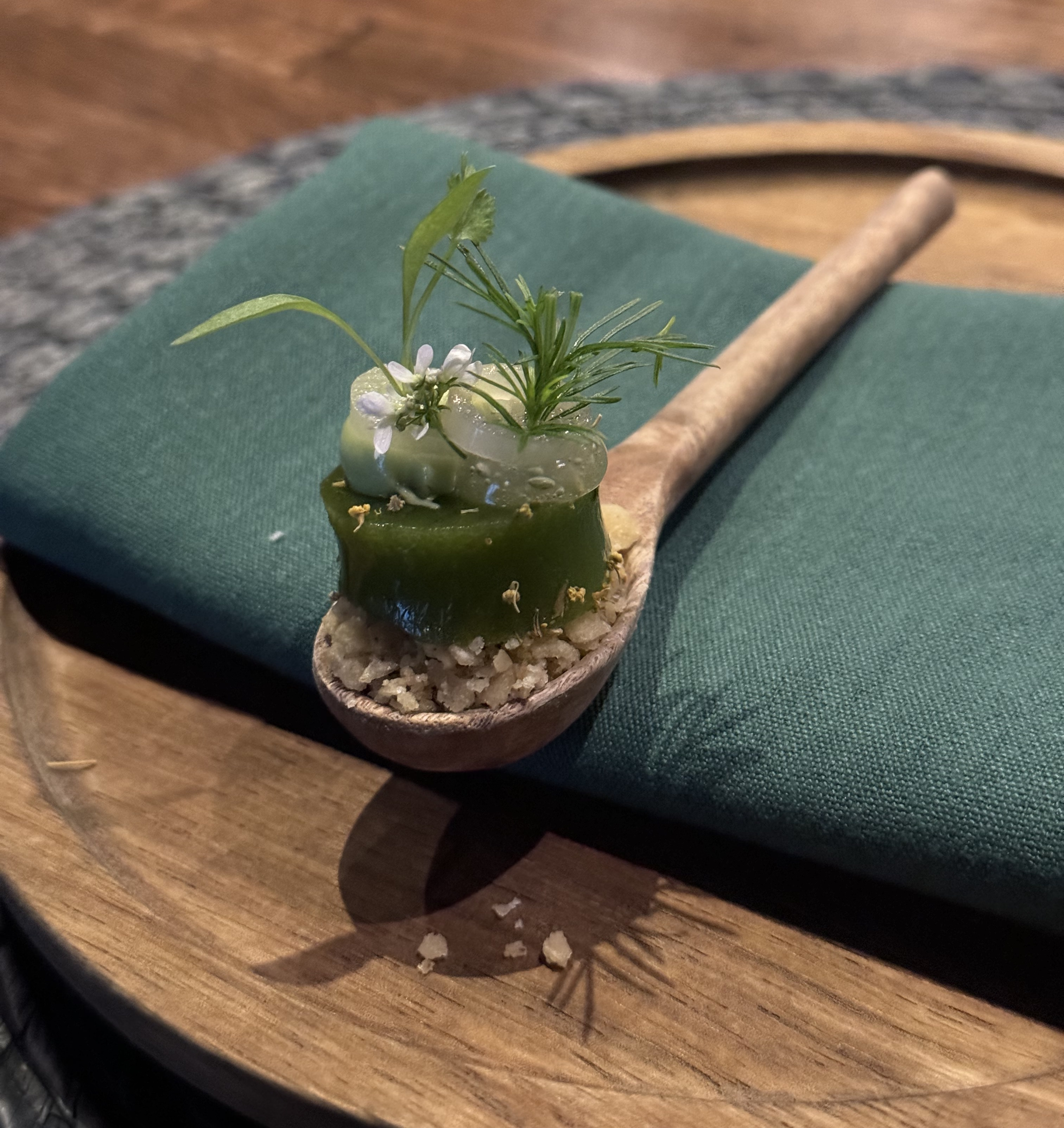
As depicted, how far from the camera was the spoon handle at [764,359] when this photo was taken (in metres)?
0.59

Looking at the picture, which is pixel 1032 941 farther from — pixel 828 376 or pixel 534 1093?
pixel 828 376

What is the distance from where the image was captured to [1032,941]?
48 cm

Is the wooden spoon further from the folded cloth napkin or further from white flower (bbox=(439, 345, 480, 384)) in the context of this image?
white flower (bbox=(439, 345, 480, 384))

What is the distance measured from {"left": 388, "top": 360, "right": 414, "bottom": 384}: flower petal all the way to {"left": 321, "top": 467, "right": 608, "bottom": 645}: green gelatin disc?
0.18 feet

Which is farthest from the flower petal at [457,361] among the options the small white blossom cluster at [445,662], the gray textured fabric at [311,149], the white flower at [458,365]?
the gray textured fabric at [311,149]

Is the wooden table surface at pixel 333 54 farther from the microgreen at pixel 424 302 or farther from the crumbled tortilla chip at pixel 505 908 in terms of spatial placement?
the crumbled tortilla chip at pixel 505 908

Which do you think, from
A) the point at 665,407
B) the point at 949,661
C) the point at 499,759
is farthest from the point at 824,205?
the point at 499,759

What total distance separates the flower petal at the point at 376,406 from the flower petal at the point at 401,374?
10 mm

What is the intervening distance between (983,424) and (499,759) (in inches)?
15.5

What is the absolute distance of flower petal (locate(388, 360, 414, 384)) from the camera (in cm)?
45

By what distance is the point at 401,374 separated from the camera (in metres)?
0.45

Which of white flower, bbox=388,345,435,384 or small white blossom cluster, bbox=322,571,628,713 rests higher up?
white flower, bbox=388,345,435,384

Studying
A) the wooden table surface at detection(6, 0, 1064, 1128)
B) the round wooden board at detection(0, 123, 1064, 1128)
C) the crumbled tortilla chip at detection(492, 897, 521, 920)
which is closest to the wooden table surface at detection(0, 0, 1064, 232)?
the wooden table surface at detection(6, 0, 1064, 1128)

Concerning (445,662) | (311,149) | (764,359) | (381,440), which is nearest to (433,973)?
(445,662)
